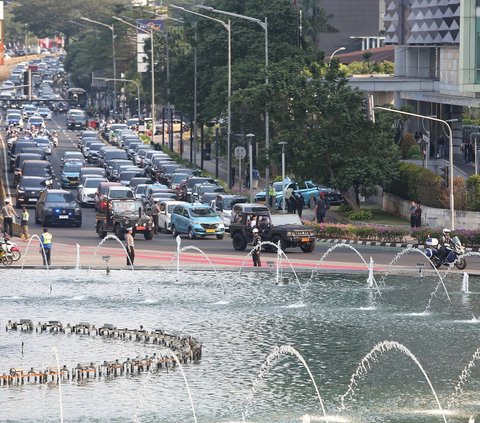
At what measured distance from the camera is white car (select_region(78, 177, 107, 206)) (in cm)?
8656

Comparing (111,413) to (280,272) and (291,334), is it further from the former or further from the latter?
(280,272)

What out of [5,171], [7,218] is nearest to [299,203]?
[7,218]

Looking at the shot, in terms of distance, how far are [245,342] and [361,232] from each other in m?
26.8

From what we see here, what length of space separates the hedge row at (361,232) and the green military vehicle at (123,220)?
23.3ft

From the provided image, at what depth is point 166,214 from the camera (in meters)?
74.4

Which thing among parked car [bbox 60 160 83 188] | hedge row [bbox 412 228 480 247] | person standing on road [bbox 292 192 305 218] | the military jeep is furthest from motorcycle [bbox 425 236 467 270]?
parked car [bbox 60 160 83 188]

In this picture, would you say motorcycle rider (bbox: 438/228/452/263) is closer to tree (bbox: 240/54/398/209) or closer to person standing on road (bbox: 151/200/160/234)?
tree (bbox: 240/54/398/209)

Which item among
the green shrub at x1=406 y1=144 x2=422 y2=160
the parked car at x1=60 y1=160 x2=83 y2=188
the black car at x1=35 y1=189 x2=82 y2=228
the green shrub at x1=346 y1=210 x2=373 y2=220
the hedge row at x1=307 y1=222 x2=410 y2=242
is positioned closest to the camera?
the hedge row at x1=307 y1=222 x2=410 y2=242

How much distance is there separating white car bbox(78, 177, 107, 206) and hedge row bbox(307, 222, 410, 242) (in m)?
19.3

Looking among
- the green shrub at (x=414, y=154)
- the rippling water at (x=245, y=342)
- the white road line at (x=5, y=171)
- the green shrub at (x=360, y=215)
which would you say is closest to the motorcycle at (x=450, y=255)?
the rippling water at (x=245, y=342)

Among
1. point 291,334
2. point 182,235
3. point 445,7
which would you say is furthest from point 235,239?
point 445,7

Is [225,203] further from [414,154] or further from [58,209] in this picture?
[414,154]

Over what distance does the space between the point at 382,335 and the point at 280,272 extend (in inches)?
541

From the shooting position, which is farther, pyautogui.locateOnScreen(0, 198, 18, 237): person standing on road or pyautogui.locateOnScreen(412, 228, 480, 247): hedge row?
pyautogui.locateOnScreen(0, 198, 18, 237): person standing on road
